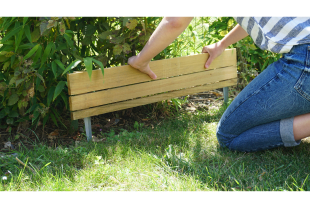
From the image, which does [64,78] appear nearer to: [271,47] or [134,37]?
[134,37]

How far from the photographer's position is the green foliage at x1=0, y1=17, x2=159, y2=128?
6.34ft

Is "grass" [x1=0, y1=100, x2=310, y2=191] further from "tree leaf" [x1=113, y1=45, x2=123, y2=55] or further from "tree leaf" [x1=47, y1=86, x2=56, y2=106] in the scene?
"tree leaf" [x1=113, y1=45, x2=123, y2=55]

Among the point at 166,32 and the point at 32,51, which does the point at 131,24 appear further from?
the point at 32,51

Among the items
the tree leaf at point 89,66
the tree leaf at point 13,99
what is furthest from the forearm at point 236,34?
the tree leaf at point 13,99

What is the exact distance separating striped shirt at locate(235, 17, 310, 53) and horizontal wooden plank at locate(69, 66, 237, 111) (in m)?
0.90

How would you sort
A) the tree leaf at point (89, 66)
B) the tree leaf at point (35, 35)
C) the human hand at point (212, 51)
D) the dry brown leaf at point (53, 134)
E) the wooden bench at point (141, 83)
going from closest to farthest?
1. the tree leaf at point (89, 66)
2. the tree leaf at point (35, 35)
3. the wooden bench at point (141, 83)
4. the dry brown leaf at point (53, 134)
5. the human hand at point (212, 51)

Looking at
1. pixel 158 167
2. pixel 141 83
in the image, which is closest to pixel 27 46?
pixel 141 83

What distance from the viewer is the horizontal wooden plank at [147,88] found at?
2.11m

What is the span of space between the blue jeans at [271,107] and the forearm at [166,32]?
530mm

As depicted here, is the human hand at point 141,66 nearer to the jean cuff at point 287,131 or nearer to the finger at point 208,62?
the finger at point 208,62

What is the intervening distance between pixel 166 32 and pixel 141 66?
0.46 meters

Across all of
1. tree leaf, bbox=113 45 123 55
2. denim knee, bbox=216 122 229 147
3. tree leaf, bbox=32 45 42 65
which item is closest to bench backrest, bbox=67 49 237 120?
tree leaf, bbox=113 45 123 55

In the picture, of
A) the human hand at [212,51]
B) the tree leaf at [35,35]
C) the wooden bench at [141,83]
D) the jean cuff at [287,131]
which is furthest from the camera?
the human hand at [212,51]

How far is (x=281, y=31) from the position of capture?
160 centimetres
